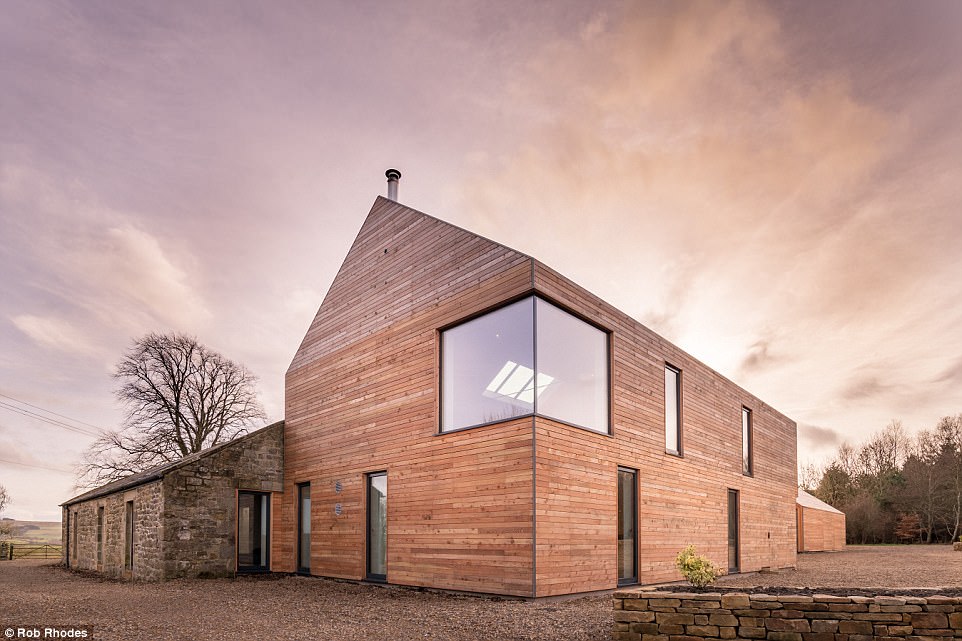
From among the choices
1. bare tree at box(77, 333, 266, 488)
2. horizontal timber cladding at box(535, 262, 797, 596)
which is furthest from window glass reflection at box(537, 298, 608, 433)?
bare tree at box(77, 333, 266, 488)

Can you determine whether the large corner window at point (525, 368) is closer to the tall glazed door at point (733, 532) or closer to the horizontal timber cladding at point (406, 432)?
the horizontal timber cladding at point (406, 432)

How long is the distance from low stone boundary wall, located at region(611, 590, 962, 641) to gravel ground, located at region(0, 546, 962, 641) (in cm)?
71

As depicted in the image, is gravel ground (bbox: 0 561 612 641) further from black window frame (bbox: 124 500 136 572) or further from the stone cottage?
black window frame (bbox: 124 500 136 572)

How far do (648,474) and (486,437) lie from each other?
3854 millimetres

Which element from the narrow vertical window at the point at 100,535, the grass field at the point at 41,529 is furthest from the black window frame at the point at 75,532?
the grass field at the point at 41,529

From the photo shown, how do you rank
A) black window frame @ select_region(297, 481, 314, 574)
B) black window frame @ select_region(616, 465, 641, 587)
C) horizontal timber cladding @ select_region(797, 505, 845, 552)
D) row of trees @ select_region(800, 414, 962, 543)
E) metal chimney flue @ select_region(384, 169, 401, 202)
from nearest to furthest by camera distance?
black window frame @ select_region(616, 465, 641, 587)
black window frame @ select_region(297, 481, 314, 574)
metal chimney flue @ select_region(384, 169, 401, 202)
horizontal timber cladding @ select_region(797, 505, 845, 552)
row of trees @ select_region(800, 414, 962, 543)

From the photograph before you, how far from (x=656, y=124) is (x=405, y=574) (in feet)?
31.2

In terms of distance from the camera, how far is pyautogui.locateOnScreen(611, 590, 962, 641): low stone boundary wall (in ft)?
18.2

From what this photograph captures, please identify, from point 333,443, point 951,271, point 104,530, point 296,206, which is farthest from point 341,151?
point 951,271

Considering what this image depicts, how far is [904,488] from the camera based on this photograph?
38.4 m

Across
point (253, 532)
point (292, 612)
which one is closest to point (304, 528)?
point (253, 532)

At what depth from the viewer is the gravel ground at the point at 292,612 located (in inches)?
Result: 277

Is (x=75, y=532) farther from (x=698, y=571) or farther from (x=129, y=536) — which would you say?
(x=698, y=571)

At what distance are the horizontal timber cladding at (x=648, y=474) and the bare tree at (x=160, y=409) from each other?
19.0 metres
